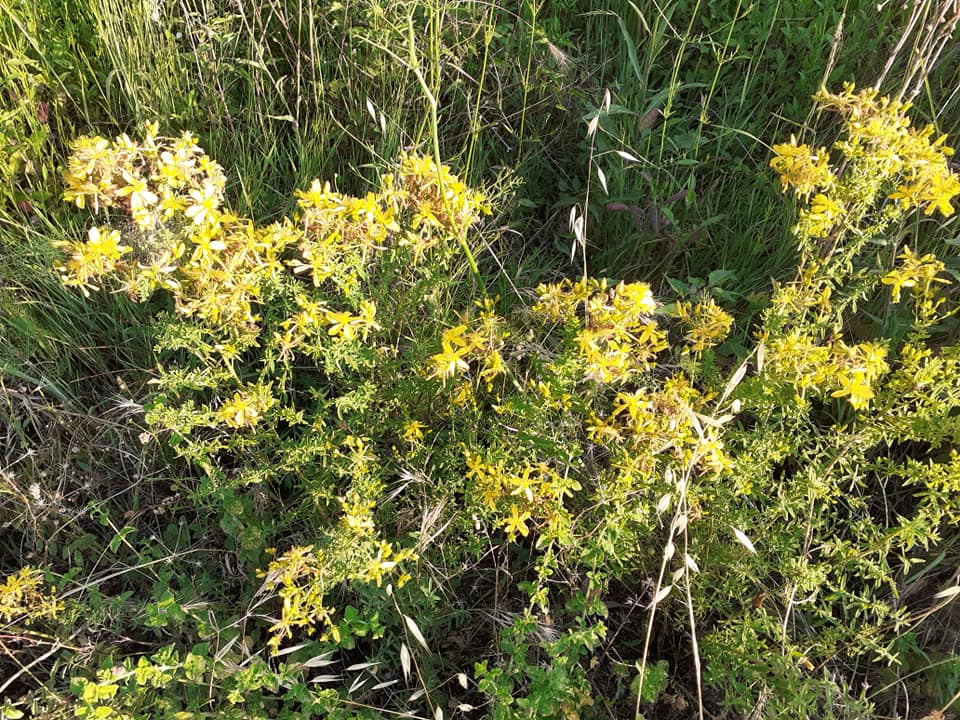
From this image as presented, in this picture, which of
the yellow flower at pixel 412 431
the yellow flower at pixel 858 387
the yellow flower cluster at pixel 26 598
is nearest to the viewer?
the yellow flower at pixel 858 387

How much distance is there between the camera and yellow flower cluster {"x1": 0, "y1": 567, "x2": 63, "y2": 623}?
1.65 metres

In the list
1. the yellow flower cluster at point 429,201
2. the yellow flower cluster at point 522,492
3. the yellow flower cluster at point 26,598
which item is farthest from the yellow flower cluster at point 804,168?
the yellow flower cluster at point 26,598

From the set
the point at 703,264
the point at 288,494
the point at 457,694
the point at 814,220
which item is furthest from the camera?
the point at 703,264

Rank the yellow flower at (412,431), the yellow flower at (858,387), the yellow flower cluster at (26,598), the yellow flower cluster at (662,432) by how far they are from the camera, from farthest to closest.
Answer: the yellow flower at (412,431) → the yellow flower cluster at (26,598) → the yellow flower cluster at (662,432) → the yellow flower at (858,387)

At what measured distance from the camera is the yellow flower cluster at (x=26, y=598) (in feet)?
5.42

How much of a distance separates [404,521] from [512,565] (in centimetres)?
37

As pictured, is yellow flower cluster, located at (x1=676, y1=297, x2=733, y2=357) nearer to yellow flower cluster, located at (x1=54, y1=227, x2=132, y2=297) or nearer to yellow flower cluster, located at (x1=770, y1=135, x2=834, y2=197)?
yellow flower cluster, located at (x1=770, y1=135, x2=834, y2=197)

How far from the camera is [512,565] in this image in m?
2.05

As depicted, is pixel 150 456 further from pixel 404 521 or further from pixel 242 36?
pixel 242 36

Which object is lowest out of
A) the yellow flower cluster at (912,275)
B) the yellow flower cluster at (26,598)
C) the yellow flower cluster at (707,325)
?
the yellow flower cluster at (26,598)

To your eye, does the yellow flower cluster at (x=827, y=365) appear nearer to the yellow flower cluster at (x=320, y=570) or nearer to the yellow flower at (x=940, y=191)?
the yellow flower at (x=940, y=191)

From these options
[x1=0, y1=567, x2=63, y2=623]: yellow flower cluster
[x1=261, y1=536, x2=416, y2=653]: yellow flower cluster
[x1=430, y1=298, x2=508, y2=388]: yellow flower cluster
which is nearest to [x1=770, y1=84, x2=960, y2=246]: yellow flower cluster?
[x1=430, y1=298, x2=508, y2=388]: yellow flower cluster

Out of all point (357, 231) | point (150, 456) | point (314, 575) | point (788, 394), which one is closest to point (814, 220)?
point (788, 394)

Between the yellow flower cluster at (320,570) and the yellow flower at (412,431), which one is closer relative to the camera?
the yellow flower cluster at (320,570)
